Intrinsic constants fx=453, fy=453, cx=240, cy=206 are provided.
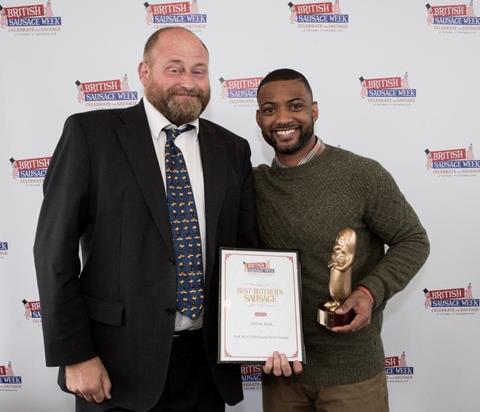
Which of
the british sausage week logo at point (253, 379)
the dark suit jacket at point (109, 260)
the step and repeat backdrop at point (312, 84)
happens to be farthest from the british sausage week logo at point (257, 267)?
the british sausage week logo at point (253, 379)

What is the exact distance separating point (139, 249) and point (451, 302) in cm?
178

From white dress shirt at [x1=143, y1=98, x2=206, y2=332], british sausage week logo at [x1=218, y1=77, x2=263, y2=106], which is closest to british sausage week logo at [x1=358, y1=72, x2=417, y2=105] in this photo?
british sausage week logo at [x1=218, y1=77, x2=263, y2=106]

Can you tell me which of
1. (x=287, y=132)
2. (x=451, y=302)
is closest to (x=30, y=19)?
(x=287, y=132)

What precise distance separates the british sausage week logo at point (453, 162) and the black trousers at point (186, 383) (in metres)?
1.53

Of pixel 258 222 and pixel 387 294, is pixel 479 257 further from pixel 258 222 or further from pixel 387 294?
pixel 258 222

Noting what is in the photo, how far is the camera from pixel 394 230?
155 cm

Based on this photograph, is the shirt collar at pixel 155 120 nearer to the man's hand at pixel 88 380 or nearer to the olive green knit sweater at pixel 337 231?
the olive green knit sweater at pixel 337 231

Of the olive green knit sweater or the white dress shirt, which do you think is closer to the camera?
the white dress shirt

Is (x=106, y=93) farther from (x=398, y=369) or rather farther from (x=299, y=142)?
(x=398, y=369)

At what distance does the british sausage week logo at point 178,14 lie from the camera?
223 centimetres

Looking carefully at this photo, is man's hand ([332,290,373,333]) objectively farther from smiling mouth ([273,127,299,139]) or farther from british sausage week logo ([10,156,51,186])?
british sausage week logo ([10,156,51,186])

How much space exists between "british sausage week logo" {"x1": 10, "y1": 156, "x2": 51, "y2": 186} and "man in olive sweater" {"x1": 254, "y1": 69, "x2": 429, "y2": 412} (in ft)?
4.19

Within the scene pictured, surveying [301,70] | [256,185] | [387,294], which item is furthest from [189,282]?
[301,70]

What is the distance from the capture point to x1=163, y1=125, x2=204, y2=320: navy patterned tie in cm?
135
